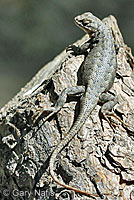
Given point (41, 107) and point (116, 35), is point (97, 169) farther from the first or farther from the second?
point (116, 35)

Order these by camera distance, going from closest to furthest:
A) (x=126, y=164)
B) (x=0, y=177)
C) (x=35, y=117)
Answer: (x=126, y=164), (x=35, y=117), (x=0, y=177)

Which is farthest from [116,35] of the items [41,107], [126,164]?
[126,164]

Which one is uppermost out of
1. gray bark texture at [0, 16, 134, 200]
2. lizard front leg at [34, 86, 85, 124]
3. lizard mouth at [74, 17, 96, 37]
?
lizard mouth at [74, 17, 96, 37]

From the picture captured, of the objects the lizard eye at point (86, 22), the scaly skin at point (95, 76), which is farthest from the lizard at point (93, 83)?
the lizard eye at point (86, 22)

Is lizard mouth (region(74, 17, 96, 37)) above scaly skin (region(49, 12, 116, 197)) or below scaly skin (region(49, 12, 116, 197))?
above

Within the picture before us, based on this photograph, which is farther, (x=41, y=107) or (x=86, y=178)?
(x=41, y=107)

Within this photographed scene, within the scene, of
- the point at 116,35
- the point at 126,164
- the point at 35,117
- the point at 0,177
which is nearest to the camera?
the point at 126,164

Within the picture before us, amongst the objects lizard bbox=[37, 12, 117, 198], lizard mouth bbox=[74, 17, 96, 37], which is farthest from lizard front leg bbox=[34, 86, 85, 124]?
lizard mouth bbox=[74, 17, 96, 37]

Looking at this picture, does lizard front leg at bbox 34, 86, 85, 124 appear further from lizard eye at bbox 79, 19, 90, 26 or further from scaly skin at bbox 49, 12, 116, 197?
lizard eye at bbox 79, 19, 90, 26
